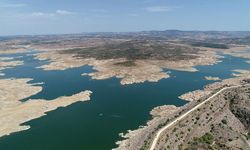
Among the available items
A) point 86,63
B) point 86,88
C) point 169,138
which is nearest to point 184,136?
point 169,138

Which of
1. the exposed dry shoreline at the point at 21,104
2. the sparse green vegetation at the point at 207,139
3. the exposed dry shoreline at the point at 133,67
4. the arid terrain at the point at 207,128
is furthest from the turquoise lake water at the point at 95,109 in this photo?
the sparse green vegetation at the point at 207,139

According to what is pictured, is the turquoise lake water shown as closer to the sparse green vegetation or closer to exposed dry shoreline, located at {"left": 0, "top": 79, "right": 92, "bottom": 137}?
exposed dry shoreline, located at {"left": 0, "top": 79, "right": 92, "bottom": 137}

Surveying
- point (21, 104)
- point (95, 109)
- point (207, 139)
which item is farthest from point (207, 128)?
point (21, 104)

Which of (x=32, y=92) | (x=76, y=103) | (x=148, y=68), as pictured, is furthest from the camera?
(x=148, y=68)

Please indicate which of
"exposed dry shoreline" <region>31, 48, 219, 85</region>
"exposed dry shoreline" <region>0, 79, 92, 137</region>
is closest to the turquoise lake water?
"exposed dry shoreline" <region>0, 79, 92, 137</region>

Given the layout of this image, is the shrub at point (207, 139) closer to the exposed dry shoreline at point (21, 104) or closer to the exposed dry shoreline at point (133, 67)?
the exposed dry shoreline at point (21, 104)

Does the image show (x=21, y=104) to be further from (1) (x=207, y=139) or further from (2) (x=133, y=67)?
(2) (x=133, y=67)

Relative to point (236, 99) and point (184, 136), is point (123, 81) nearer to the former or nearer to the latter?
point (236, 99)
